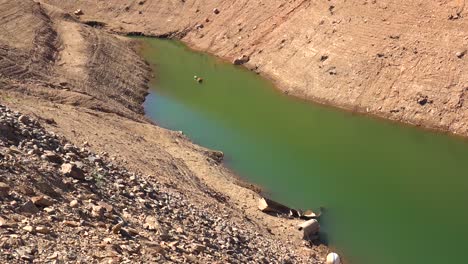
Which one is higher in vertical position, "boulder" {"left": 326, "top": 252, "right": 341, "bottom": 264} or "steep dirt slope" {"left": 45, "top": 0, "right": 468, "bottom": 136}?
"steep dirt slope" {"left": 45, "top": 0, "right": 468, "bottom": 136}

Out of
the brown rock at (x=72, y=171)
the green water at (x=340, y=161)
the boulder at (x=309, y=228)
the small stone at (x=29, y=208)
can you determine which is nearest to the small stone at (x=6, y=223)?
the small stone at (x=29, y=208)

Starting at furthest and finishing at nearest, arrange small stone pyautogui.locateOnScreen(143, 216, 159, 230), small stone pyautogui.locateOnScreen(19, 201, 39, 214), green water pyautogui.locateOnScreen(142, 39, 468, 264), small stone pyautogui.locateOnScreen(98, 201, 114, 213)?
1. green water pyautogui.locateOnScreen(142, 39, 468, 264)
2. small stone pyautogui.locateOnScreen(143, 216, 159, 230)
3. small stone pyautogui.locateOnScreen(98, 201, 114, 213)
4. small stone pyautogui.locateOnScreen(19, 201, 39, 214)

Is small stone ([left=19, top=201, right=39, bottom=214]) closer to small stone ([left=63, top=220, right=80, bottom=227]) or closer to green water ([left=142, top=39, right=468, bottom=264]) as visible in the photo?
small stone ([left=63, top=220, right=80, bottom=227])

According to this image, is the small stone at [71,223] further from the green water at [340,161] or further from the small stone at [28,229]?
the green water at [340,161]

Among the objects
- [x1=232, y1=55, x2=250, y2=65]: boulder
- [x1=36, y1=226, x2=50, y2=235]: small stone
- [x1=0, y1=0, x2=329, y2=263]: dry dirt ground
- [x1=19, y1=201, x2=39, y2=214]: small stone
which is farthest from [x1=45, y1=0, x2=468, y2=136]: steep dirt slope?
[x1=36, y1=226, x2=50, y2=235]: small stone

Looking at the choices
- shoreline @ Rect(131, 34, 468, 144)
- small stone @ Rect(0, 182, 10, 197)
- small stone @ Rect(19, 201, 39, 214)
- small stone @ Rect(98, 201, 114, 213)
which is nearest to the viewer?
small stone @ Rect(19, 201, 39, 214)

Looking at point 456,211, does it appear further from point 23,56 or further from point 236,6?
point 236,6

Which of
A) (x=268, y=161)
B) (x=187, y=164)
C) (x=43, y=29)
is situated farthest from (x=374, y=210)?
(x=43, y=29)
